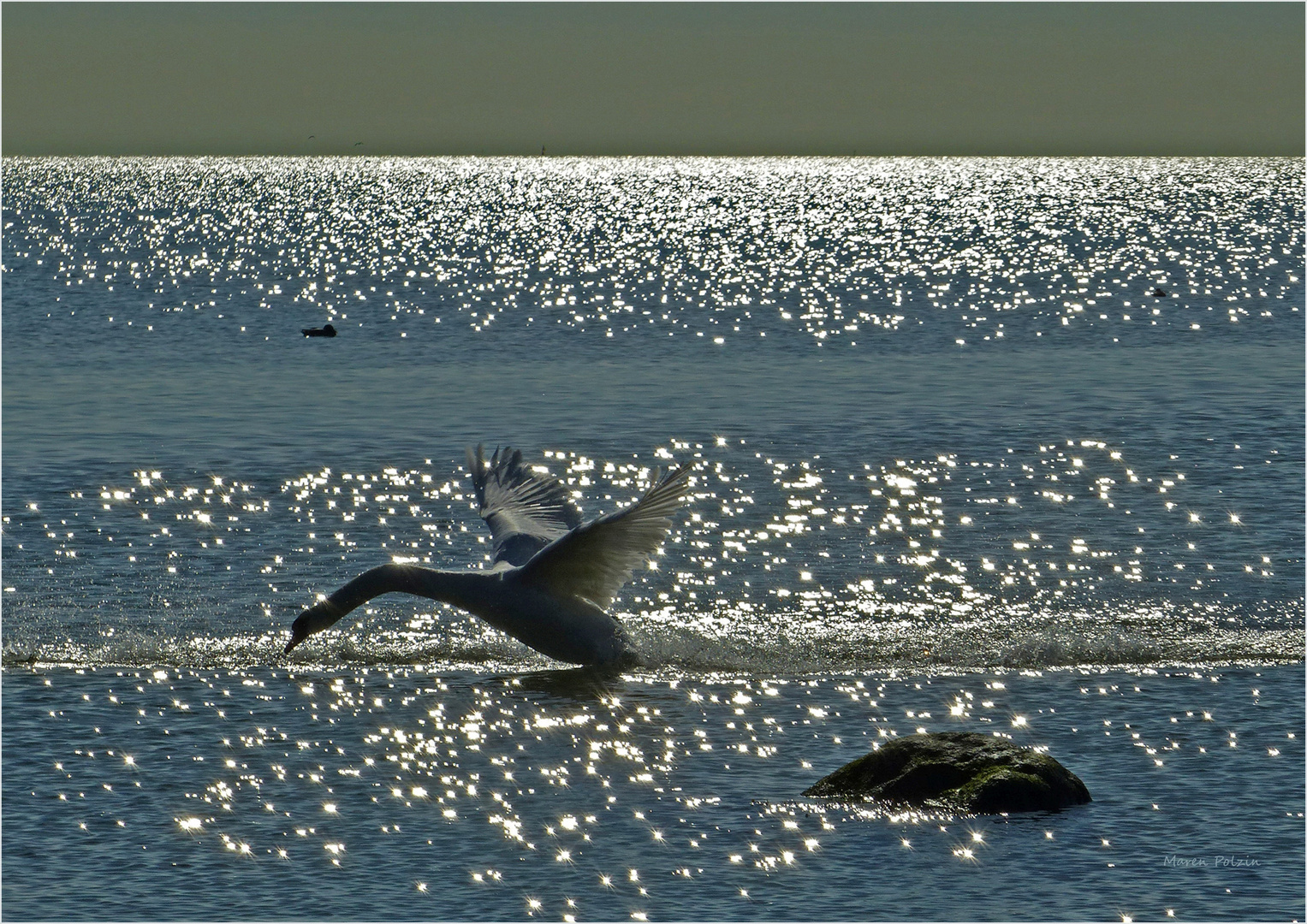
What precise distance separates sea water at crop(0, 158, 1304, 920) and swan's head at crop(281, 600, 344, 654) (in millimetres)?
545

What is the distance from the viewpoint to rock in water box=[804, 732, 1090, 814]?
13672 mm

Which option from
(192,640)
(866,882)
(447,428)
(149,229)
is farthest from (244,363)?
(149,229)

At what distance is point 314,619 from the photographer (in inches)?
703

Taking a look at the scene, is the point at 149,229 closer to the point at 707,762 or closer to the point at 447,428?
the point at 447,428

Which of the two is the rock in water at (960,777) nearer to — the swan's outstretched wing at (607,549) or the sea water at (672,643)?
the sea water at (672,643)

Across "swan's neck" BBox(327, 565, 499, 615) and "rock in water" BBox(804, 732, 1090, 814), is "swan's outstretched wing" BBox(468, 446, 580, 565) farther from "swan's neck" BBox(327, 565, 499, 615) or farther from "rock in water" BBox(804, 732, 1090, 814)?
"rock in water" BBox(804, 732, 1090, 814)

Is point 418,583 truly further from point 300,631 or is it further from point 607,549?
point 607,549

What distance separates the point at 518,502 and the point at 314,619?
3.57m

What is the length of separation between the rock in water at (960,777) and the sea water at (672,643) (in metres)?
0.25

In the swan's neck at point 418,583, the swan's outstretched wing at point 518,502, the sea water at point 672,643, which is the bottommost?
the sea water at point 672,643

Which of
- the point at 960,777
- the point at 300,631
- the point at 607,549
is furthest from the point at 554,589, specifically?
the point at 960,777

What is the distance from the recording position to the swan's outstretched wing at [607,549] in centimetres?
1705

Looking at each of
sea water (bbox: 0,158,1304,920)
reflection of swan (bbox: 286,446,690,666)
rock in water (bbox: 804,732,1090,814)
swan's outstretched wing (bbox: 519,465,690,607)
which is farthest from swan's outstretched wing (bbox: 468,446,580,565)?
rock in water (bbox: 804,732,1090,814)

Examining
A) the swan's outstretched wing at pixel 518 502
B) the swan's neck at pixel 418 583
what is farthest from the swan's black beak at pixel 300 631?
the swan's outstretched wing at pixel 518 502
